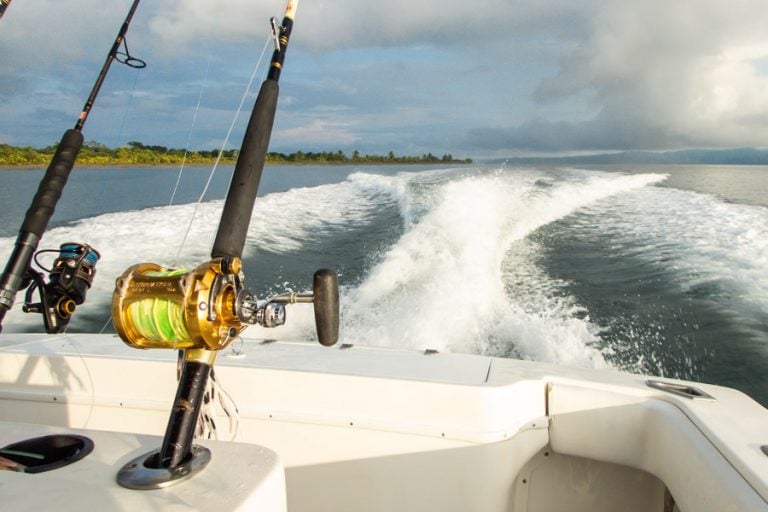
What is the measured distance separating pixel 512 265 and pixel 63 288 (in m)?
4.51

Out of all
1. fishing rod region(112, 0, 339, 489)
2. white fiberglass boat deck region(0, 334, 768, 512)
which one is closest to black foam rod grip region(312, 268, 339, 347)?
fishing rod region(112, 0, 339, 489)

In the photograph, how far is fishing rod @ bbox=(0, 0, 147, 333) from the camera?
146 cm

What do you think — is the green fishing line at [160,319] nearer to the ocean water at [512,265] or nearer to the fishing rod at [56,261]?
the fishing rod at [56,261]

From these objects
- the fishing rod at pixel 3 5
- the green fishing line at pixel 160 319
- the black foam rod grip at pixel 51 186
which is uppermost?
the fishing rod at pixel 3 5

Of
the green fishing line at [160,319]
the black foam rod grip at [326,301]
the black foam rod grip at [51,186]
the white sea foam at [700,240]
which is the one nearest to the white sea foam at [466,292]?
the white sea foam at [700,240]

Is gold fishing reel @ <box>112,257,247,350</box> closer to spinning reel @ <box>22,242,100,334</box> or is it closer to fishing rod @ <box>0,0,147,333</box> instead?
fishing rod @ <box>0,0,147,333</box>

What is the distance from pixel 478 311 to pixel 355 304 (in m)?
1.00

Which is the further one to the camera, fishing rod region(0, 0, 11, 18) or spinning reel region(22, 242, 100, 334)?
spinning reel region(22, 242, 100, 334)

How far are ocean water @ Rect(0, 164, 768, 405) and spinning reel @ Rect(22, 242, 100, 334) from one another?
52cm

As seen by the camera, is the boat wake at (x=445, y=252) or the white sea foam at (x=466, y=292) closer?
the white sea foam at (x=466, y=292)

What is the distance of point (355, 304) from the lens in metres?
4.46

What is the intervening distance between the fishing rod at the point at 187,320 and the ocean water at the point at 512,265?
1458mm

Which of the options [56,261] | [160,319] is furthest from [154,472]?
[56,261]

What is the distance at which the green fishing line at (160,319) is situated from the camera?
2.74ft
